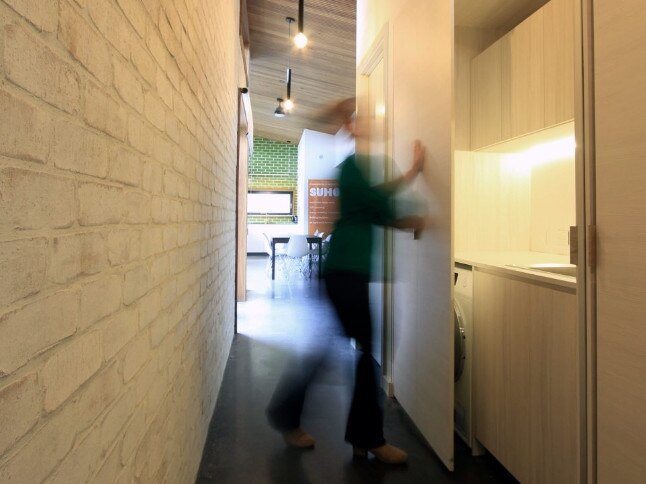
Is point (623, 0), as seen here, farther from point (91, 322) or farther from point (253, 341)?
point (253, 341)

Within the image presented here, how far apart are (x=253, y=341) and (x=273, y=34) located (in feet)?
13.9

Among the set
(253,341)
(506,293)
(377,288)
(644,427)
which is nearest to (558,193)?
(506,293)

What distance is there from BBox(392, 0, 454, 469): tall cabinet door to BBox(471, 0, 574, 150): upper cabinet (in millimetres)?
507

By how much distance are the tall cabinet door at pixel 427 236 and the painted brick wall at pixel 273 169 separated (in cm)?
880

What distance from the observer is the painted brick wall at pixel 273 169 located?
10.9 meters

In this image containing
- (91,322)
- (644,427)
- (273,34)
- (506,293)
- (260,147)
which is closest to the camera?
(91,322)

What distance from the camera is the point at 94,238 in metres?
0.67

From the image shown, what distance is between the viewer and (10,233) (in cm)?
45

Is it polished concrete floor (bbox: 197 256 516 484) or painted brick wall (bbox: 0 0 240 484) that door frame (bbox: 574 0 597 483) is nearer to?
polished concrete floor (bbox: 197 256 516 484)

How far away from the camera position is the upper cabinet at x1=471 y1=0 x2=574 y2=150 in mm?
1683

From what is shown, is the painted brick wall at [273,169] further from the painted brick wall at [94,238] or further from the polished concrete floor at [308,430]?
the painted brick wall at [94,238]

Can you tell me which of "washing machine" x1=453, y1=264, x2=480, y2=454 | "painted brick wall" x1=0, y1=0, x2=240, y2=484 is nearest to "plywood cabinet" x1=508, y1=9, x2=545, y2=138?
"washing machine" x1=453, y1=264, x2=480, y2=454

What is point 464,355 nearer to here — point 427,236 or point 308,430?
point 427,236

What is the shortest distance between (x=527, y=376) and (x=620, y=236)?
0.77m
